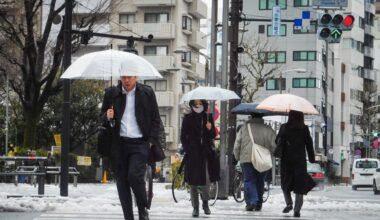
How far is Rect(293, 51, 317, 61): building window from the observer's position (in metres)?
81.9

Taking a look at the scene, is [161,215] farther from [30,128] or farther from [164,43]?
[164,43]

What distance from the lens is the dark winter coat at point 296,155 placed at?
1473 centimetres

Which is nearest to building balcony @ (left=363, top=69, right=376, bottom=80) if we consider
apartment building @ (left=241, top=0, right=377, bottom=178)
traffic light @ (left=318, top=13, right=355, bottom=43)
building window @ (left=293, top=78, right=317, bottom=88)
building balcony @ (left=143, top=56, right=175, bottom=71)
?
apartment building @ (left=241, top=0, right=377, bottom=178)

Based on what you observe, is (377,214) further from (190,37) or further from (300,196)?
(190,37)

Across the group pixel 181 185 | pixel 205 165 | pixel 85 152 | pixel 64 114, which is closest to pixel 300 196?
pixel 205 165

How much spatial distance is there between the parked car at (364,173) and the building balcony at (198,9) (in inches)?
1174

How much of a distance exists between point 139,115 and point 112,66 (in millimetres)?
1577

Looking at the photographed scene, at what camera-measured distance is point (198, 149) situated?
14062mm

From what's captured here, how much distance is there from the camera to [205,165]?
14117 millimetres

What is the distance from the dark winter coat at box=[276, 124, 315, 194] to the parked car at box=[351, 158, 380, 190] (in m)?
34.3

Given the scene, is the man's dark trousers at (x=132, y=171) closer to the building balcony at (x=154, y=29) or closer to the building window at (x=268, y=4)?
the building balcony at (x=154, y=29)

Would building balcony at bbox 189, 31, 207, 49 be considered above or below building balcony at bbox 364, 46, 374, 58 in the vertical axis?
below

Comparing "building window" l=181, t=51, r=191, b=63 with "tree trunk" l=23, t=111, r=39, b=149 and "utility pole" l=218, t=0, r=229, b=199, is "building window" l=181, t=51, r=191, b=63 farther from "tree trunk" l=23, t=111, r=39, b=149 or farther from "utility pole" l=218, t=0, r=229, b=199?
"utility pole" l=218, t=0, r=229, b=199

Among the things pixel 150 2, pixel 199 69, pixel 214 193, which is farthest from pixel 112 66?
pixel 199 69
